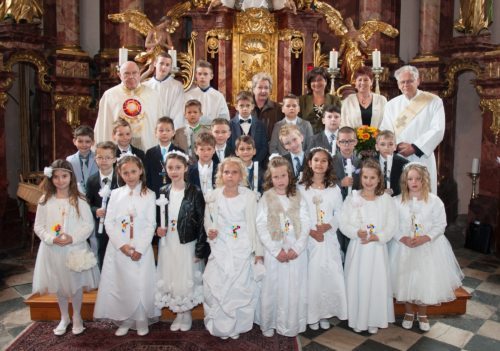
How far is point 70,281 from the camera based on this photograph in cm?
409

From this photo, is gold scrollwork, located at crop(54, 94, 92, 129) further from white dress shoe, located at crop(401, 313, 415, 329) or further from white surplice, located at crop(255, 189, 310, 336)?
white dress shoe, located at crop(401, 313, 415, 329)

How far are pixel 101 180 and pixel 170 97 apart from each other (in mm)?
1599

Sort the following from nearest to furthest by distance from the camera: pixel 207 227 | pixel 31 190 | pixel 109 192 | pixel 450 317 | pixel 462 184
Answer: pixel 207 227, pixel 109 192, pixel 450 317, pixel 31 190, pixel 462 184

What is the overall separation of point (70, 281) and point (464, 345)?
3215 mm

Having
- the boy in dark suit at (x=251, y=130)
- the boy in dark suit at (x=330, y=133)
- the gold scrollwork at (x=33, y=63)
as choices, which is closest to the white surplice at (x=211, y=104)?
the boy in dark suit at (x=251, y=130)

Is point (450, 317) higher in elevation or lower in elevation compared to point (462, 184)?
lower

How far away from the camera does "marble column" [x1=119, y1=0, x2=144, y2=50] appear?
26.0 ft

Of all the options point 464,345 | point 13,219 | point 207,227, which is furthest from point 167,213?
point 13,219

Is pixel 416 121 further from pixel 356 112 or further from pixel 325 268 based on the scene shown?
pixel 325 268

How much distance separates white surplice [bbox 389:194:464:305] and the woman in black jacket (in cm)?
165

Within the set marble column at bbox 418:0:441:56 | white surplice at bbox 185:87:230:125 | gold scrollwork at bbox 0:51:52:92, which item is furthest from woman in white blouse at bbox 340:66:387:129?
gold scrollwork at bbox 0:51:52:92

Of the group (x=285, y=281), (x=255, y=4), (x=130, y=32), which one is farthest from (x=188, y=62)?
(x=285, y=281)

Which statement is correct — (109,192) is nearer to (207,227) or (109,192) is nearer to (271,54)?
(207,227)

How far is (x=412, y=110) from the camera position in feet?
17.0
